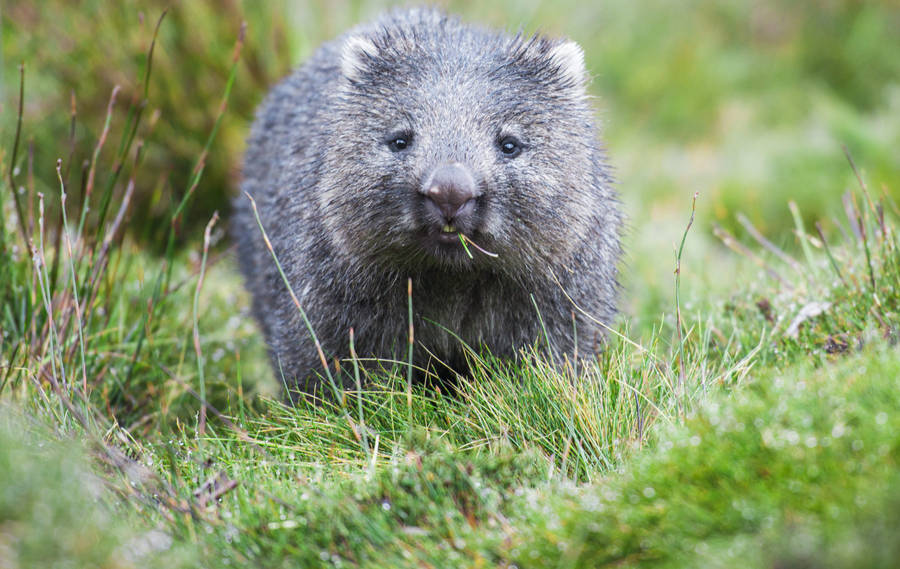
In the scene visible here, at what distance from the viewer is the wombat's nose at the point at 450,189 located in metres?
3.54

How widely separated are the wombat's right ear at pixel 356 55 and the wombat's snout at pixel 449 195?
945mm

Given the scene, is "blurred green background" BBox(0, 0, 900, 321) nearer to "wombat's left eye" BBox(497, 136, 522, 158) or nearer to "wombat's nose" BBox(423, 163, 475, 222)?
"wombat's left eye" BBox(497, 136, 522, 158)

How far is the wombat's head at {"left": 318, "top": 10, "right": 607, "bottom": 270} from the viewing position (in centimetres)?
376

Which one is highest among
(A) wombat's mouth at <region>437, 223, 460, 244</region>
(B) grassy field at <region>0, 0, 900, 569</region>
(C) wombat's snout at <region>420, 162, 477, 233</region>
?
(C) wombat's snout at <region>420, 162, 477, 233</region>

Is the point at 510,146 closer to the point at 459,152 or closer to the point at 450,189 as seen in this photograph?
the point at 459,152

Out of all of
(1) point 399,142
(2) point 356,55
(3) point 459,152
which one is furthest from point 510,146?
(2) point 356,55

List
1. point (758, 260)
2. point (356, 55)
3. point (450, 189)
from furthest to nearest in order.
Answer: point (758, 260) < point (356, 55) < point (450, 189)

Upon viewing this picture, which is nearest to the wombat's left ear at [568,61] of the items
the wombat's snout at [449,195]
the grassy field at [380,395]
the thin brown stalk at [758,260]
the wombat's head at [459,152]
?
the wombat's head at [459,152]

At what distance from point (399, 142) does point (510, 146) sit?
0.48 m

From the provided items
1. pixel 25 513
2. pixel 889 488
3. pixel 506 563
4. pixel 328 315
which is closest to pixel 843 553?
pixel 889 488

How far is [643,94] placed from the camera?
10633mm

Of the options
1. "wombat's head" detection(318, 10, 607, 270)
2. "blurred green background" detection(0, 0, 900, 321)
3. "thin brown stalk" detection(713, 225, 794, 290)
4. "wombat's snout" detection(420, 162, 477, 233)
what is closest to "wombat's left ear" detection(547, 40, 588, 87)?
"wombat's head" detection(318, 10, 607, 270)

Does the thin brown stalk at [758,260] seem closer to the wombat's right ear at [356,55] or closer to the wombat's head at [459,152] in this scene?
the wombat's head at [459,152]

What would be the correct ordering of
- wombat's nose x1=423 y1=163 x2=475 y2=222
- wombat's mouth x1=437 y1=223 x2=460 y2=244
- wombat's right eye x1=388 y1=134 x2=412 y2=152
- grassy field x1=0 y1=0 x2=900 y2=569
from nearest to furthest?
grassy field x1=0 y1=0 x2=900 y2=569 < wombat's nose x1=423 y1=163 x2=475 y2=222 < wombat's mouth x1=437 y1=223 x2=460 y2=244 < wombat's right eye x1=388 y1=134 x2=412 y2=152
